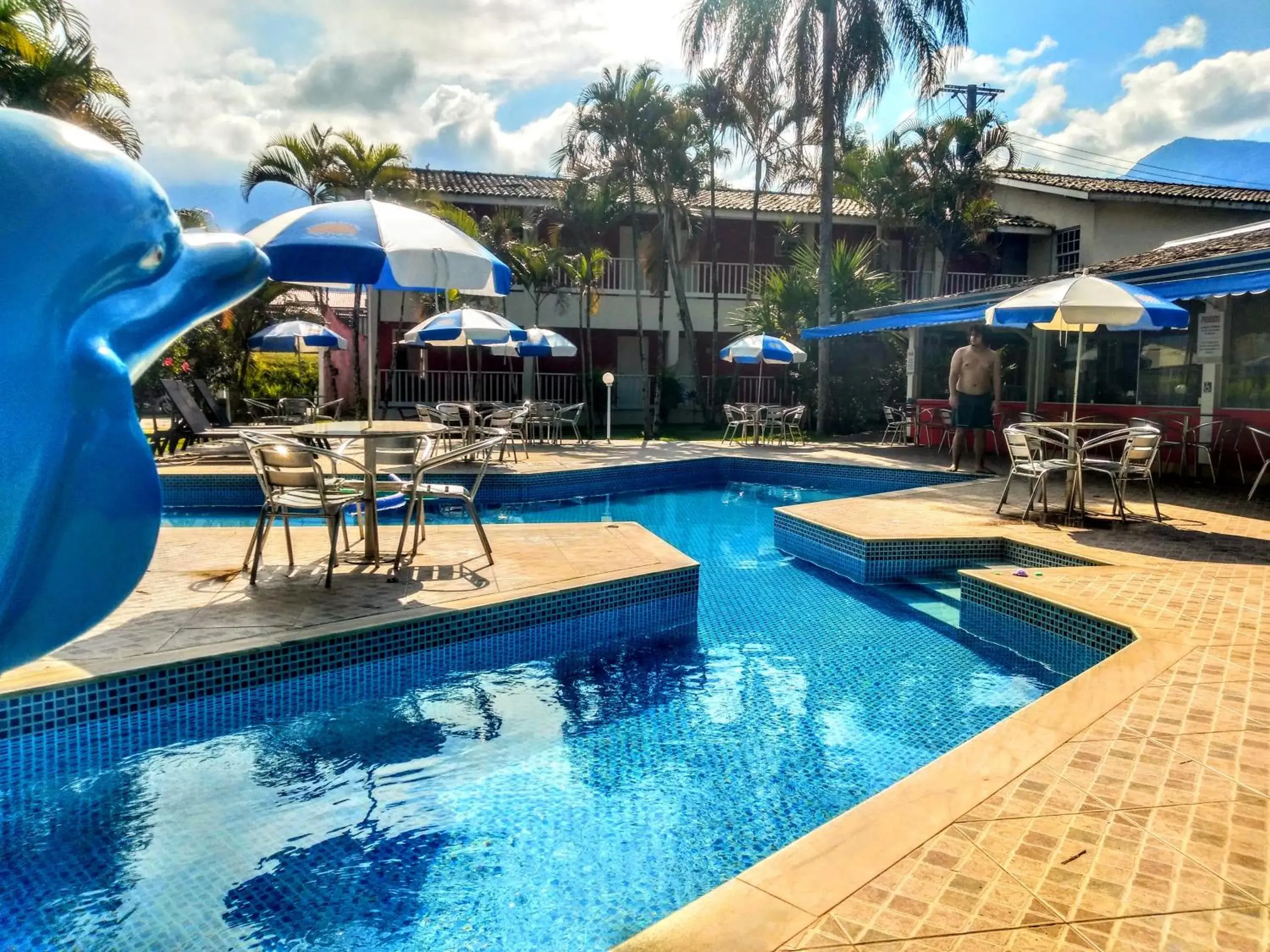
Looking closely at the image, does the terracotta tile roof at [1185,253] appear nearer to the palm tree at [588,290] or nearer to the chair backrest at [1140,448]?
the chair backrest at [1140,448]

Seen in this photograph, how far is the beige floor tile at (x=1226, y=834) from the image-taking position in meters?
2.21

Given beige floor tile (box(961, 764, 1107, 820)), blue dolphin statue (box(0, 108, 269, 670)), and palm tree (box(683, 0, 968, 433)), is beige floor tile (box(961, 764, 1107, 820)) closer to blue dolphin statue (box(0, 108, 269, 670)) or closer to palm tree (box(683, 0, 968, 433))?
blue dolphin statue (box(0, 108, 269, 670))

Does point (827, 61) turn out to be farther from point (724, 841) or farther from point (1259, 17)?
point (724, 841)

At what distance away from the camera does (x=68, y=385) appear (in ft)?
2.84

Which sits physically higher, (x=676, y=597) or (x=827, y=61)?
(x=827, y=61)

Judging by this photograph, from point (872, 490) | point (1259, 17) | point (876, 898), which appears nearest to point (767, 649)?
point (876, 898)

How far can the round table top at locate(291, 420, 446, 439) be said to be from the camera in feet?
17.0

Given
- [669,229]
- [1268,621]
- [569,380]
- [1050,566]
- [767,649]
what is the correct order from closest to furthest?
[1268,621]
[767,649]
[1050,566]
[669,229]
[569,380]

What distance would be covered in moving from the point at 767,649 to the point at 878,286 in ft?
49.1

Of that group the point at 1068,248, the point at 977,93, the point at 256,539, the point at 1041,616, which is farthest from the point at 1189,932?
the point at 977,93

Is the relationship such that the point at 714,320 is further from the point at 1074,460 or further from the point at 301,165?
the point at 1074,460

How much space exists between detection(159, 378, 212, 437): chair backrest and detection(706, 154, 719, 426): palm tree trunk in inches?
462

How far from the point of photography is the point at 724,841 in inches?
121

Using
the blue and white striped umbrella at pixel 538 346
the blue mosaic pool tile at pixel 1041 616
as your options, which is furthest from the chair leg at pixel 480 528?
the blue and white striped umbrella at pixel 538 346
